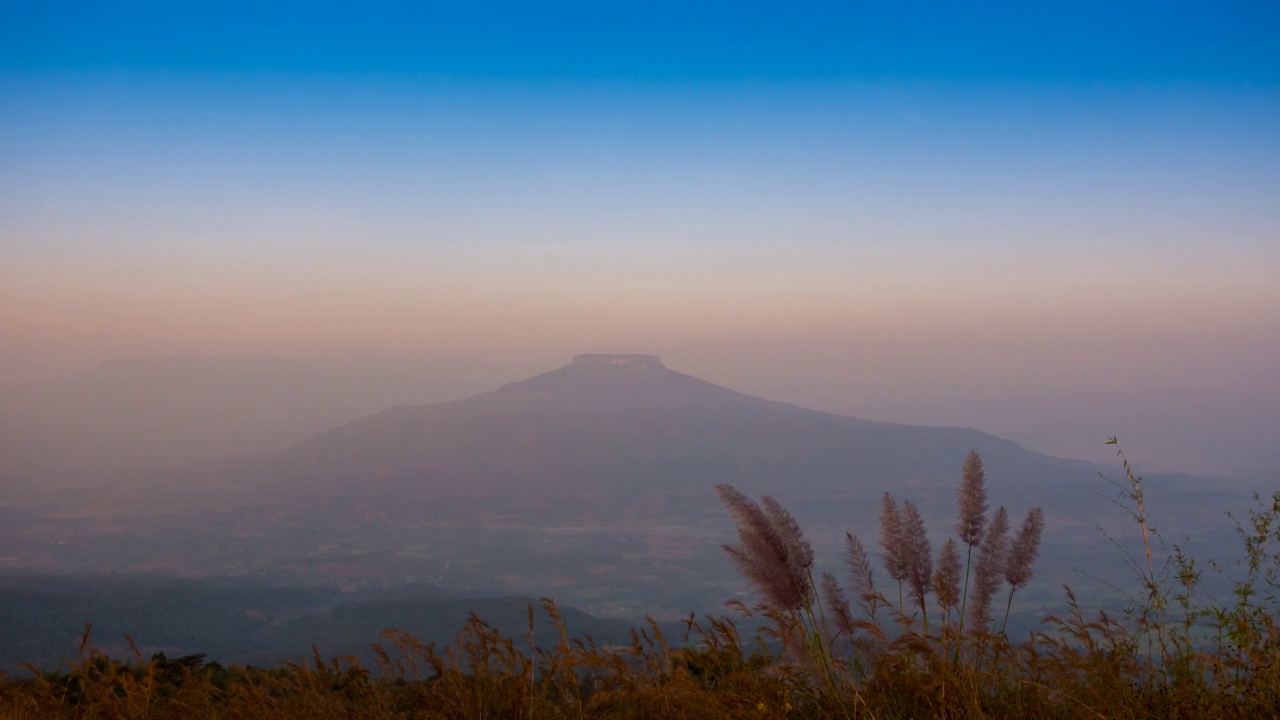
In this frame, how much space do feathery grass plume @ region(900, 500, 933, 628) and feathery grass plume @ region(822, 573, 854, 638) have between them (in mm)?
383

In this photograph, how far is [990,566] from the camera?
5.17m

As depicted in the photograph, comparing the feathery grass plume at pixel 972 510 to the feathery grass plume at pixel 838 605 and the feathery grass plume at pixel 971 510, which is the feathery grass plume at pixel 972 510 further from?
the feathery grass plume at pixel 838 605

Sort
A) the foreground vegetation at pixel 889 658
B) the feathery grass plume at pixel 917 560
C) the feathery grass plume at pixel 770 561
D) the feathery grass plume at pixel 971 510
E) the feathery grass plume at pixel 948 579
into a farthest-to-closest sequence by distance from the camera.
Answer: the feathery grass plume at pixel 971 510
the feathery grass plume at pixel 917 560
the feathery grass plume at pixel 948 579
the feathery grass plume at pixel 770 561
the foreground vegetation at pixel 889 658

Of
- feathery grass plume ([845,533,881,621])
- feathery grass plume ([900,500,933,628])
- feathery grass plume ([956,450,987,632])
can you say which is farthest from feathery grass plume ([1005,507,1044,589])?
feathery grass plume ([845,533,881,621])

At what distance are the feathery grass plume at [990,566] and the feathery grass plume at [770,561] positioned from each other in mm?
1191

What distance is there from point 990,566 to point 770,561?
155 cm

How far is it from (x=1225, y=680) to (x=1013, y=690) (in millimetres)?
893

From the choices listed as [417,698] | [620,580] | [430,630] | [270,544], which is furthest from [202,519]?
[417,698]

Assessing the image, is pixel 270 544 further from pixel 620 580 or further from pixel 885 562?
pixel 885 562

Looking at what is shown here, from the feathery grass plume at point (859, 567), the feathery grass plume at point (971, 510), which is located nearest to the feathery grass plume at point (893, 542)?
Answer: the feathery grass plume at point (859, 567)

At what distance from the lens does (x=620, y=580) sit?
143750 mm

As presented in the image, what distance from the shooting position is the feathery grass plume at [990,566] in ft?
16.6

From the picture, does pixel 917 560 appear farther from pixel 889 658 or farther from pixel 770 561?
pixel 770 561

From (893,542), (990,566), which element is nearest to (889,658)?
(893,542)
